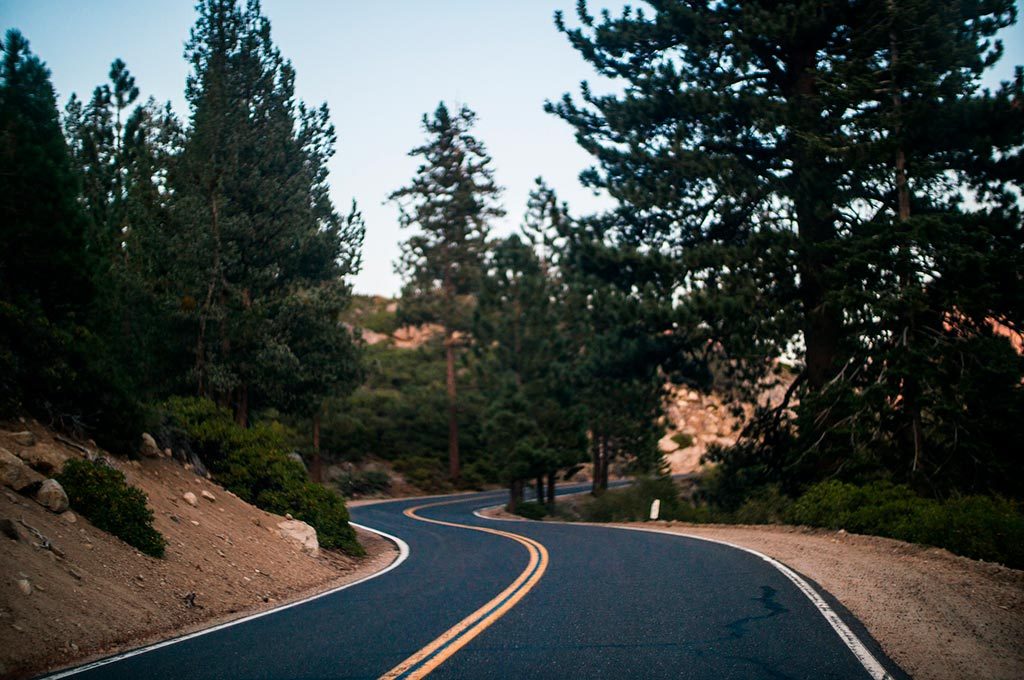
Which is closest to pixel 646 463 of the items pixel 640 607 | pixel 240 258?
pixel 240 258

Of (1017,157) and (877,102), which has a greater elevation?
(877,102)

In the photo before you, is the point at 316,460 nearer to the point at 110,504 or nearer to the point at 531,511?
the point at 531,511

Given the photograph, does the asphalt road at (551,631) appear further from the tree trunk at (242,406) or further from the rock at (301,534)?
the tree trunk at (242,406)

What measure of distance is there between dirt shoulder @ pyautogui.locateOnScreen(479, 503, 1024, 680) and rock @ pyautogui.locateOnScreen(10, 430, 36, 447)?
37.7 ft

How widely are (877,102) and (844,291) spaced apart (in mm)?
6150

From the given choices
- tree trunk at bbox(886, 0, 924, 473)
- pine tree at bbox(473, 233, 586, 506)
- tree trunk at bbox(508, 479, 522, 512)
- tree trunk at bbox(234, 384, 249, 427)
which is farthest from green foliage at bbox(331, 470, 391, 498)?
tree trunk at bbox(886, 0, 924, 473)

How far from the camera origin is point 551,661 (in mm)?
7121

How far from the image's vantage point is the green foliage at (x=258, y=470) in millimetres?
19047

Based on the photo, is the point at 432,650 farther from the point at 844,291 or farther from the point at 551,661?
the point at 844,291

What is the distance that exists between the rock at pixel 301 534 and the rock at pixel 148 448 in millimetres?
3109

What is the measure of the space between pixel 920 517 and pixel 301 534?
42.3 feet

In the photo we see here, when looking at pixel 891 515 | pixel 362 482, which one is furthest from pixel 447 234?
pixel 891 515

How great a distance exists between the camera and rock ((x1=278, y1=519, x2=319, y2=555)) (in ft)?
56.5

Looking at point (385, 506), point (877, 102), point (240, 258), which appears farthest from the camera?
point (385, 506)
